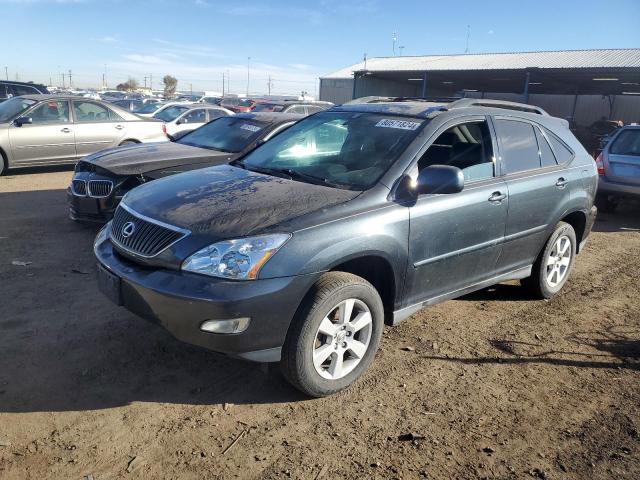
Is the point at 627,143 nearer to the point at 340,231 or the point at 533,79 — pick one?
the point at 340,231

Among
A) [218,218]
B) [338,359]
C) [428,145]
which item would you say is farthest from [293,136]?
[338,359]

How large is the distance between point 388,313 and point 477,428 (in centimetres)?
92

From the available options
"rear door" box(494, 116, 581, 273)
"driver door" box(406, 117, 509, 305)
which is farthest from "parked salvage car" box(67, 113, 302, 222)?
"rear door" box(494, 116, 581, 273)

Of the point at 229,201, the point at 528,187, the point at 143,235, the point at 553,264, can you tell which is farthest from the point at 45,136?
the point at 553,264

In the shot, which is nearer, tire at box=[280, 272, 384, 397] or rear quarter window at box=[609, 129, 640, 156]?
tire at box=[280, 272, 384, 397]

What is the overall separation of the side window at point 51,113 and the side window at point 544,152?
891 centimetres

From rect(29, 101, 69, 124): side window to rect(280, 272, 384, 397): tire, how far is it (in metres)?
9.03

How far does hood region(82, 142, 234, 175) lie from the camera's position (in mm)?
5995

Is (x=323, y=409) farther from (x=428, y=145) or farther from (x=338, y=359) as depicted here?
(x=428, y=145)

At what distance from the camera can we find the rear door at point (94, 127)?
1034 cm

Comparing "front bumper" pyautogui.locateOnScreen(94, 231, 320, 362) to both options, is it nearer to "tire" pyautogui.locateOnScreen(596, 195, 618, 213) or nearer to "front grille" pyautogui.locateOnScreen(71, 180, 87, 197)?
"front grille" pyautogui.locateOnScreen(71, 180, 87, 197)

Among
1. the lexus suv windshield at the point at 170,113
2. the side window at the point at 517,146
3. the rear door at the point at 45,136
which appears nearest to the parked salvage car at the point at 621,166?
the side window at the point at 517,146

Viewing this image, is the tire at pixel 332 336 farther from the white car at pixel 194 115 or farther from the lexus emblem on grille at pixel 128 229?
the white car at pixel 194 115

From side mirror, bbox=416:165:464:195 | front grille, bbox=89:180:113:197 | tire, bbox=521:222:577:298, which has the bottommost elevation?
tire, bbox=521:222:577:298
